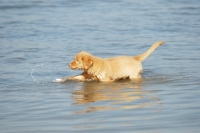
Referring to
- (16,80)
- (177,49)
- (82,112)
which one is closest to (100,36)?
(177,49)

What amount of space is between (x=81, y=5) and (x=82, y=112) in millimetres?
13713

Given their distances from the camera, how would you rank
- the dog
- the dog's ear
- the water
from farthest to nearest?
the dog
the dog's ear
the water

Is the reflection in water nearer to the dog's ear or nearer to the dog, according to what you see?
the dog

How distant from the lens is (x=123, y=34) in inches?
580

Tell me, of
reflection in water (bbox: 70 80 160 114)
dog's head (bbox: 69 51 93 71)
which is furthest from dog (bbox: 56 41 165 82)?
reflection in water (bbox: 70 80 160 114)

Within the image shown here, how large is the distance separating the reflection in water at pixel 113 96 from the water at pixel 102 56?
0.01 meters

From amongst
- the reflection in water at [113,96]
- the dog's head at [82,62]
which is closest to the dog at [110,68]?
the dog's head at [82,62]

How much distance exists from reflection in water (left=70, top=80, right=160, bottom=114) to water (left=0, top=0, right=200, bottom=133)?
0.05ft

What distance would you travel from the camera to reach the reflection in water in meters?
7.39

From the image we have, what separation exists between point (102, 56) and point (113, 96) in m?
3.88

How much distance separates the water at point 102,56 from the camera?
6629 millimetres

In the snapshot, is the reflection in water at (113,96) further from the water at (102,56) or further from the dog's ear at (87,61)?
the dog's ear at (87,61)

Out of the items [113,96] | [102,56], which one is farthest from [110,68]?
[102,56]

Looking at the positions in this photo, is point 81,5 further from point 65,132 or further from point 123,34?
point 65,132
